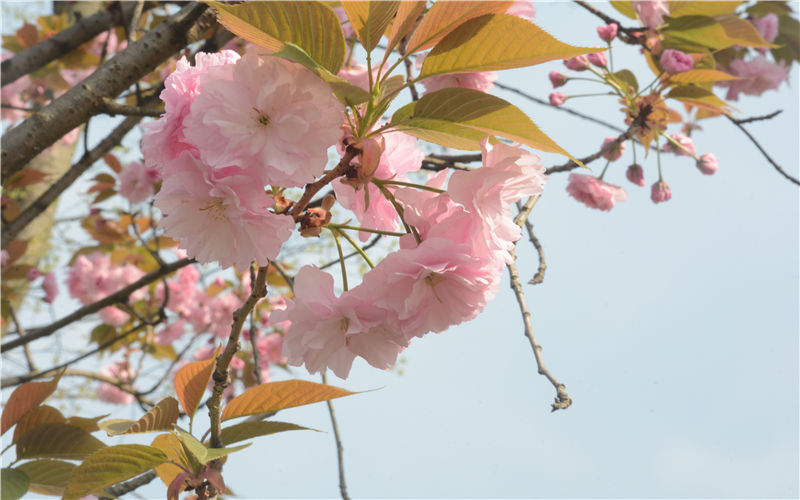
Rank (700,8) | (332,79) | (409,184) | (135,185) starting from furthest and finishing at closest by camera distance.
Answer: (135,185)
(700,8)
(409,184)
(332,79)

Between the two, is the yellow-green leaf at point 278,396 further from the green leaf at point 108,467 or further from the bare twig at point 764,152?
the bare twig at point 764,152

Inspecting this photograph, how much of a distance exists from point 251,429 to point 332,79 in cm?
45

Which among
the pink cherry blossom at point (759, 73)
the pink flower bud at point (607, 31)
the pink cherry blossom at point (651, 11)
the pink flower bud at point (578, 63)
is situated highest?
the pink cherry blossom at point (759, 73)

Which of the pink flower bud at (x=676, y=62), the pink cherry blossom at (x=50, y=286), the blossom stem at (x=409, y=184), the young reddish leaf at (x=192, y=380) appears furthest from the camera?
the pink cherry blossom at (x=50, y=286)

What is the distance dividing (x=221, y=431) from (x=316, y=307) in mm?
229

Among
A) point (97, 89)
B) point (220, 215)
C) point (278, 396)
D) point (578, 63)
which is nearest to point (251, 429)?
point (278, 396)

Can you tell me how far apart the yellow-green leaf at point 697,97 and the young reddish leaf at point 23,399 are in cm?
161

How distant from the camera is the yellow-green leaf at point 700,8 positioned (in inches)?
67.4

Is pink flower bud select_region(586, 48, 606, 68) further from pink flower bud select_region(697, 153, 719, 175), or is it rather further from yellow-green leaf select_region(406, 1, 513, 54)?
yellow-green leaf select_region(406, 1, 513, 54)

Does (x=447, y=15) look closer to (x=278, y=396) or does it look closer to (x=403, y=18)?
(x=403, y=18)

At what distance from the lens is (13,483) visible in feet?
3.10

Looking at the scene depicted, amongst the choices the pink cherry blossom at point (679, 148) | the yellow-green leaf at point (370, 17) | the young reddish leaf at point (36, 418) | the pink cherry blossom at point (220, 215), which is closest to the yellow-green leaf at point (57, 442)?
the young reddish leaf at point (36, 418)

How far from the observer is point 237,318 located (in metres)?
0.75

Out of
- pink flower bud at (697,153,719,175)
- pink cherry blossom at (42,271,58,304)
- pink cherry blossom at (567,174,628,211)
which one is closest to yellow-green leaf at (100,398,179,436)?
pink cherry blossom at (567,174,628,211)
